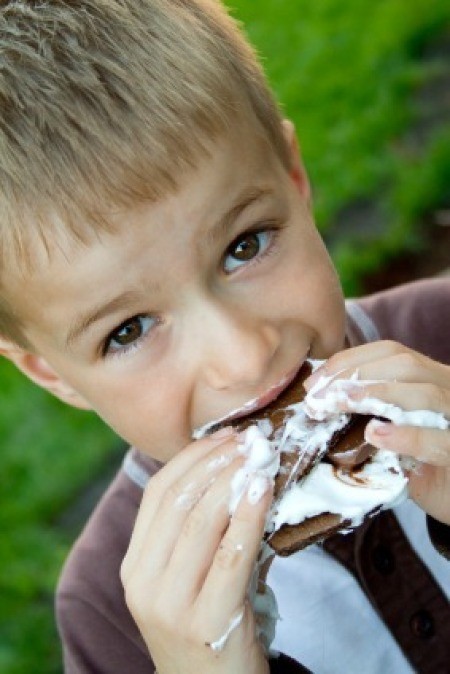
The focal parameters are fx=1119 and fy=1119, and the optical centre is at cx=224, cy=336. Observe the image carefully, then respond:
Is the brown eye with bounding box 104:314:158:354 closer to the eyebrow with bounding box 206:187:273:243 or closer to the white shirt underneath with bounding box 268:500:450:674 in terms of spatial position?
the eyebrow with bounding box 206:187:273:243

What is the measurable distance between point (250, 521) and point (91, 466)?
232 cm

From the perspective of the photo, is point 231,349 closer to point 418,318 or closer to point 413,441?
point 413,441

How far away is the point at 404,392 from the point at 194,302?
1.36 ft

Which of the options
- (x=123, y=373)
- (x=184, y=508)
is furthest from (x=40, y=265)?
(x=184, y=508)

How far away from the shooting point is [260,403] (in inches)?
84.0

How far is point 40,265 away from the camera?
6.80ft

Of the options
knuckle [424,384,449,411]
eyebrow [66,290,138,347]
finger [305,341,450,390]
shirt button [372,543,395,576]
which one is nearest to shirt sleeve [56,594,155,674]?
shirt button [372,543,395,576]

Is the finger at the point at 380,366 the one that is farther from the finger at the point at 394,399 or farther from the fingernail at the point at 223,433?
the fingernail at the point at 223,433

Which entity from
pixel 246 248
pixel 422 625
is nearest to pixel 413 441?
pixel 246 248

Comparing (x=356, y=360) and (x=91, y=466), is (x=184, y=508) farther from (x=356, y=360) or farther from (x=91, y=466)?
(x=91, y=466)

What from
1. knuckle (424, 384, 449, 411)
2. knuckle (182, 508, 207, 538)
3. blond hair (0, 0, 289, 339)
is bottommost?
knuckle (424, 384, 449, 411)

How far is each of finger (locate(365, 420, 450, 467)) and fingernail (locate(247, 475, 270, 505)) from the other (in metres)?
0.20

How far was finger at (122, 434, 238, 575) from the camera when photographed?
6.71ft

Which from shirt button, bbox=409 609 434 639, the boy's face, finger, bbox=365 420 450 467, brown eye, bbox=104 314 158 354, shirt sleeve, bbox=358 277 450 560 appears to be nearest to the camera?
finger, bbox=365 420 450 467
